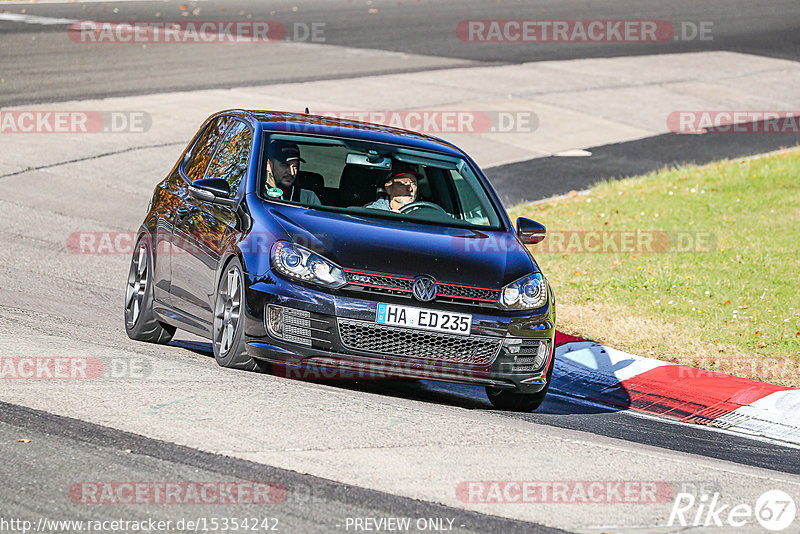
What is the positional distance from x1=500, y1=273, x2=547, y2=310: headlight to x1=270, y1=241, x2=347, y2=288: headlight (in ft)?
3.45

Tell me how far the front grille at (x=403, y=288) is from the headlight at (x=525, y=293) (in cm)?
15

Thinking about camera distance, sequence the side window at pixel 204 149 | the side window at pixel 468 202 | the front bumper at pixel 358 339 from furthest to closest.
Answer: the side window at pixel 204 149
the side window at pixel 468 202
the front bumper at pixel 358 339

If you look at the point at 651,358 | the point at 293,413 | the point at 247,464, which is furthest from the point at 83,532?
the point at 651,358

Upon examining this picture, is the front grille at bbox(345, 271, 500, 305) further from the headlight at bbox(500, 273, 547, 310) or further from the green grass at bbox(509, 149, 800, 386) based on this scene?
the green grass at bbox(509, 149, 800, 386)

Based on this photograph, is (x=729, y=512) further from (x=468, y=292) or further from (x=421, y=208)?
(x=421, y=208)

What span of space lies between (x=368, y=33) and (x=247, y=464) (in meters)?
25.2

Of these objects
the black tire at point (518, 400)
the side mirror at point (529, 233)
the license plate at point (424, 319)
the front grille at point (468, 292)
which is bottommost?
the black tire at point (518, 400)

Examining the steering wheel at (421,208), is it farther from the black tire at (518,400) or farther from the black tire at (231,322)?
the black tire at (231,322)

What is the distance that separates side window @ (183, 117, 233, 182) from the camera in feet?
30.5

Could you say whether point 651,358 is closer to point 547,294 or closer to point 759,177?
point 547,294

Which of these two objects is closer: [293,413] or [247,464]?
[247,464]

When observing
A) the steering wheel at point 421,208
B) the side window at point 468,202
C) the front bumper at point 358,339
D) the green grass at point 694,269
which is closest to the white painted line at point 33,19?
the green grass at point 694,269

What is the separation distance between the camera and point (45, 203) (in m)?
14.7

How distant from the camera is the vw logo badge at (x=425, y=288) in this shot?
24.4ft
